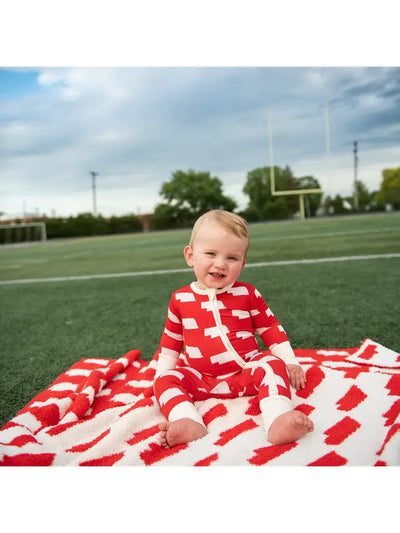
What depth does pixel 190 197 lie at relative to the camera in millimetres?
23922

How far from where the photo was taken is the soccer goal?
18.7 meters

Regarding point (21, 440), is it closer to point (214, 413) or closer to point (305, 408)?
point (214, 413)

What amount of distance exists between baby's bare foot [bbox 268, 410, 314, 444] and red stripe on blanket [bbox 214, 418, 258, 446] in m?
0.09

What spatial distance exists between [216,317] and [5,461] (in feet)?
2.18

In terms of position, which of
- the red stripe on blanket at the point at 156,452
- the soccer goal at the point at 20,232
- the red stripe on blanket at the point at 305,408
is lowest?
the red stripe on blanket at the point at 156,452

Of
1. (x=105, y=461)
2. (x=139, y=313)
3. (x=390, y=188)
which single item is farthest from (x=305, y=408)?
(x=390, y=188)

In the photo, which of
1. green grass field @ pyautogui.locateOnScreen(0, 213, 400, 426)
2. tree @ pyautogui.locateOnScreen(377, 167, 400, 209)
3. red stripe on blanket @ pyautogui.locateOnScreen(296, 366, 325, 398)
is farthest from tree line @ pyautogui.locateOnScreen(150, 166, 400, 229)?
red stripe on blanket @ pyautogui.locateOnScreen(296, 366, 325, 398)

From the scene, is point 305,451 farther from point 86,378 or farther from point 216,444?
point 86,378

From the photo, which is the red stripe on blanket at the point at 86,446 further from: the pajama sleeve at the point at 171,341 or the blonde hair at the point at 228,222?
the blonde hair at the point at 228,222

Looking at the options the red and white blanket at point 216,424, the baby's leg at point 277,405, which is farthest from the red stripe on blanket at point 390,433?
the baby's leg at point 277,405

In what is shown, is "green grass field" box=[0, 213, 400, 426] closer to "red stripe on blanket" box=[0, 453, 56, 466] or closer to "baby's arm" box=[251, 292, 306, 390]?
"red stripe on blanket" box=[0, 453, 56, 466]

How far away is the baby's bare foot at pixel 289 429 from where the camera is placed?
3.27 ft

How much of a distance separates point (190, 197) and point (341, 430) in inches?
917
